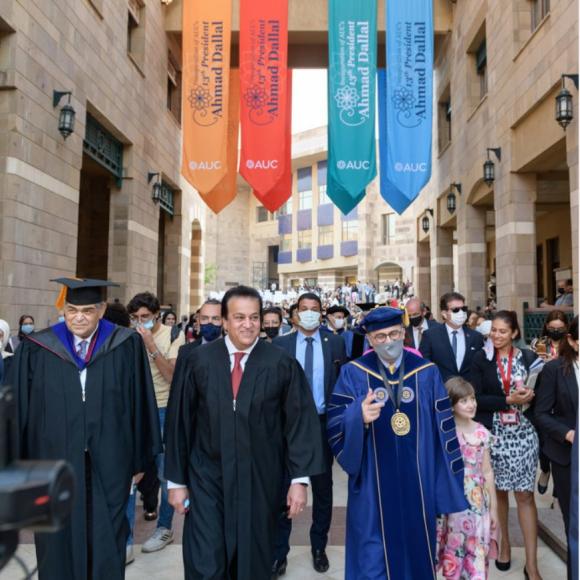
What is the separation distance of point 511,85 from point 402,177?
3.07m

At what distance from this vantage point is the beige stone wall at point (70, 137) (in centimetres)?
833

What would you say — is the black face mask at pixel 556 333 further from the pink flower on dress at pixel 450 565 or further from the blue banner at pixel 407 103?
the blue banner at pixel 407 103

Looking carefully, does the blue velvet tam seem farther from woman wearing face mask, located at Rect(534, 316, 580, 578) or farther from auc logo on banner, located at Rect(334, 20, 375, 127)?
auc logo on banner, located at Rect(334, 20, 375, 127)

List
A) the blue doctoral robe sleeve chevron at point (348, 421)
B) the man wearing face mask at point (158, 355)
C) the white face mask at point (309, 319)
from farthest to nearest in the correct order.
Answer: the white face mask at point (309, 319) < the man wearing face mask at point (158, 355) < the blue doctoral robe sleeve chevron at point (348, 421)

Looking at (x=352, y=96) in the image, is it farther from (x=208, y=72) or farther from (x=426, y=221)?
(x=426, y=221)

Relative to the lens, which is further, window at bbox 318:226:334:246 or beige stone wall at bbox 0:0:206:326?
window at bbox 318:226:334:246

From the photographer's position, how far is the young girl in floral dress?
317cm

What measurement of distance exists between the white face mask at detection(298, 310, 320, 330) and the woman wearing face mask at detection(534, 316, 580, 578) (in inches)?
75.3

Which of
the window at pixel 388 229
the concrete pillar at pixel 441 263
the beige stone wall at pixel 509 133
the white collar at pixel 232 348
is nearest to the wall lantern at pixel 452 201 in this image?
the beige stone wall at pixel 509 133

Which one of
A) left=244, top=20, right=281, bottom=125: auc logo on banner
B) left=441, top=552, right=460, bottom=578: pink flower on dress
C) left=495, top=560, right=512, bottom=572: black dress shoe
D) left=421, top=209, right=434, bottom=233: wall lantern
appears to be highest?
left=244, top=20, right=281, bottom=125: auc logo on banner

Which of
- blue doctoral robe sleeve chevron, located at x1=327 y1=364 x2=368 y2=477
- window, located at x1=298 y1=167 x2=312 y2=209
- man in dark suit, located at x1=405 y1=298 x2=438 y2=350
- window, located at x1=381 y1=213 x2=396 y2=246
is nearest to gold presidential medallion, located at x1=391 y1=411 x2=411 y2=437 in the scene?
blue doctoral robe sleeve chevron, located at x1=327 y1=364 x2=368 y2=477

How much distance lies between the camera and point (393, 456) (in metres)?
2.98

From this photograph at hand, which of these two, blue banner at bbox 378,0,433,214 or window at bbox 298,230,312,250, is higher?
window at bbox 298,230,312,250

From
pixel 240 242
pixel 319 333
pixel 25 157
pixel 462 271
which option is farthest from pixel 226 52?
pixel 240 242
